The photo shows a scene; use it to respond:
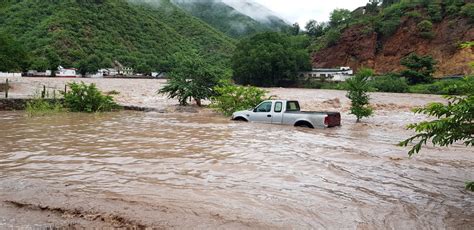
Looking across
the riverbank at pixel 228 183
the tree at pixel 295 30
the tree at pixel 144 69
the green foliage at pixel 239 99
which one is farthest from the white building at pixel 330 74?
the riverbank at pixel 228 183

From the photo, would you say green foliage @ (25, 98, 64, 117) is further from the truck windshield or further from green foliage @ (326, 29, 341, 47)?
green foliage @ (326, 29, 341, 47)

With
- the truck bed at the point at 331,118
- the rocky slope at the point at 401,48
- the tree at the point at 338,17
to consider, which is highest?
the tree at the point at 338,17

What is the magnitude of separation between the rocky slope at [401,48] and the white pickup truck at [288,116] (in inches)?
2311

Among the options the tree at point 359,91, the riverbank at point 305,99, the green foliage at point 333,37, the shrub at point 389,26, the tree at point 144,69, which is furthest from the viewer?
the tree at point 144,69

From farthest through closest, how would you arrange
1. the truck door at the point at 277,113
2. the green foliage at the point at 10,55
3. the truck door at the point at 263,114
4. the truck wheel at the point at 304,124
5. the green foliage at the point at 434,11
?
the green foliage at the point at 434,11 < the green foliage at the point at 10,55 < the truck door at the point at 263,114 < the truck door at the point at 277,113 < the truck wheel at the point at 304,124

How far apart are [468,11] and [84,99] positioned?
236 ft

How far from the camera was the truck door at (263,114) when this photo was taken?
675 inches

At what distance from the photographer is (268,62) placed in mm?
70688

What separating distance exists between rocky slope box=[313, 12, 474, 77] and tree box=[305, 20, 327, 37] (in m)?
28.4

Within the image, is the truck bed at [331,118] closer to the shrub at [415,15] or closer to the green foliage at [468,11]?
the green foliage at [468,11]

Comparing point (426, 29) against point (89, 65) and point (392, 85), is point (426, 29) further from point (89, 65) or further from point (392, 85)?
point (89, 65)

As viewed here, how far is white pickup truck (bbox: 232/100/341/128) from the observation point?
A: 51.5 feet

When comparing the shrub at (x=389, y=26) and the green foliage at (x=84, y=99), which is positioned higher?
the shrub at (x=389, y=26)

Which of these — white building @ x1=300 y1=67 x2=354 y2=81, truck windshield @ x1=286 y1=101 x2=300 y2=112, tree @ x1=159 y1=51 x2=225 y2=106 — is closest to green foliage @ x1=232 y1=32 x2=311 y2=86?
white building @ x1=300 y1=67 x2=354 y2=81
